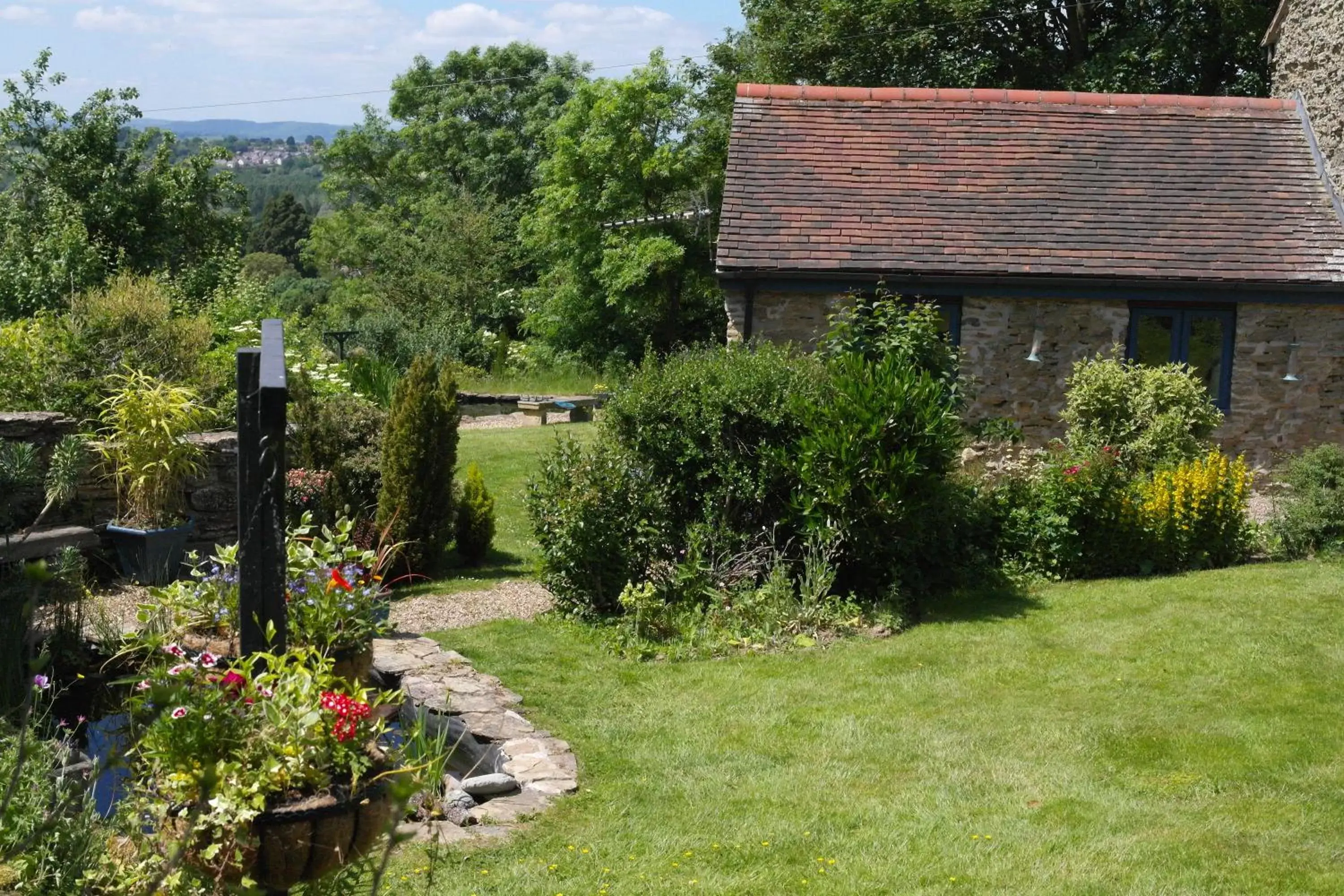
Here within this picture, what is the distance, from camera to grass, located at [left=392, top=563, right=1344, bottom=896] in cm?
552

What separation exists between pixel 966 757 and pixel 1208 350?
33.5 ft

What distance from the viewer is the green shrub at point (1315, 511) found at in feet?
38.3

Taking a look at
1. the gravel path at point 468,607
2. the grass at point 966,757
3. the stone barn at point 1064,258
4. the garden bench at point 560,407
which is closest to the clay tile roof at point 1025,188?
the stone barn at point 1064,258

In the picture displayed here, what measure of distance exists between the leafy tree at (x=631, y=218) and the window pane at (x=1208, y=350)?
41.1 feet

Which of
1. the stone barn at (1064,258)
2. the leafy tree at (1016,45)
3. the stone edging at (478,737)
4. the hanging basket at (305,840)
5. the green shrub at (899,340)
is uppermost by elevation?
the leafy tree at (1016,45)

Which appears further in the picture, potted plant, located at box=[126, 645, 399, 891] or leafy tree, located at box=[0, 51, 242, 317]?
leafy tree, located at box=[0, 51, 242, 317]

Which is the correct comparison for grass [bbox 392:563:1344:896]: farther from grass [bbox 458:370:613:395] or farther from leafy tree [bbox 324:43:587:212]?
leafy tree [bbox 324:43:587:212]

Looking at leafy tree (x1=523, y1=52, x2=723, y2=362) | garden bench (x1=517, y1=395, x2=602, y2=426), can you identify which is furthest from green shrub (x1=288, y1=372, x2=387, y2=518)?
leafy tree (x1=523, y1=52, x2=723, y2=362)

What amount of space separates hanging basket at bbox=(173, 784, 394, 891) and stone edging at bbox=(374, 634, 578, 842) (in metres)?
0.85

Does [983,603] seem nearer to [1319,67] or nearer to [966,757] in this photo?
[966,757]

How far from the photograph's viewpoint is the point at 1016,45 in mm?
28031

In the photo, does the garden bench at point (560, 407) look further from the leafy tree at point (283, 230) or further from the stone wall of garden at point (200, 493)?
the leafy tree at point (283, 230)

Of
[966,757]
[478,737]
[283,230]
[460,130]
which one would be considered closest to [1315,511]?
[966,757]

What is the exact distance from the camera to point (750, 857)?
5625 millimetres
